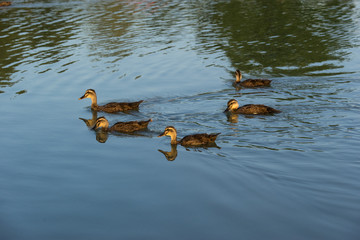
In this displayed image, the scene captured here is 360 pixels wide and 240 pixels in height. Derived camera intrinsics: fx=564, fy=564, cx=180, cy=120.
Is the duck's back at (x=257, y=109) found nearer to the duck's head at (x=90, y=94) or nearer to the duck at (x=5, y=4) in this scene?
the duck's head at (x=90, y=94)

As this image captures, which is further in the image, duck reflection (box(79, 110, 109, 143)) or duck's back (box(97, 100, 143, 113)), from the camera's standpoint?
duck's back (box(97, 100, 143, 113))

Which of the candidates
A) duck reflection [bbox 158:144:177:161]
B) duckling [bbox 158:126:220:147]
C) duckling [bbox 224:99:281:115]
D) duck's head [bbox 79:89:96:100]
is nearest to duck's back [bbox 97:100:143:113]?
duck's head [bbox 79:89:96:100]

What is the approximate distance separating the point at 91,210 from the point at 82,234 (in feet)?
2.99

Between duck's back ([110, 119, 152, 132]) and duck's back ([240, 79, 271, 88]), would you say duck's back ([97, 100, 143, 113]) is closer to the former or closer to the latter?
duck's back ([110, 119, 152, 132])

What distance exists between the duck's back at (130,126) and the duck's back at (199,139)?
1668mm

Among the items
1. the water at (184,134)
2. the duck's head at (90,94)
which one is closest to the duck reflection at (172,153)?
the water at (184,134)

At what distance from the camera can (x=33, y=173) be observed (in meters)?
12.8

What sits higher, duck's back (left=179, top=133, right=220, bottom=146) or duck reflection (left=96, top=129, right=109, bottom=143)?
duck reflection (left=96, top=129, right=109, bottom=143)

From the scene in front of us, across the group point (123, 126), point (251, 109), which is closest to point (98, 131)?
point (123, 126)

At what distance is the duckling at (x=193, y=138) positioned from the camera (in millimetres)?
13930

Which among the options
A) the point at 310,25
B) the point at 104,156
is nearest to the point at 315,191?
the point at 104,156

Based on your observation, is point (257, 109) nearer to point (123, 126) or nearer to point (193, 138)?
point (193, 138)

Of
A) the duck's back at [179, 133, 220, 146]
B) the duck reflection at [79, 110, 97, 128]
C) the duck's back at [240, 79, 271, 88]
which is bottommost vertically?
the duck's back at [179, 133, 220, 146]

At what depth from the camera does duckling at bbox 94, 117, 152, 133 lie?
50.9ft
